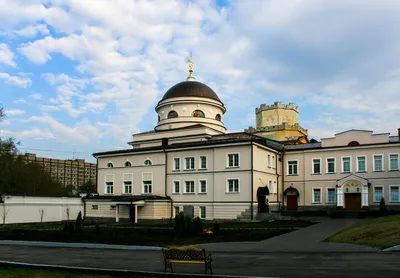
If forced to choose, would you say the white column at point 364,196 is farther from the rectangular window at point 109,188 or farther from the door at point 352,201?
the rectangular window at point 109,188

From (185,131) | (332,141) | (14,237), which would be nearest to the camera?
(14,237)

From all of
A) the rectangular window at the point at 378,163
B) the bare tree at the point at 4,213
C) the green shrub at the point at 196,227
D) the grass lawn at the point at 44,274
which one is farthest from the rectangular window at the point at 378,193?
the bare tree at the point at 4,213

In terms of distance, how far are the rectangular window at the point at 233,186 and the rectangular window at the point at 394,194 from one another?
15.1m

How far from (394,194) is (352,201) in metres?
3.95

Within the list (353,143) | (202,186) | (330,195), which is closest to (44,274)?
(202,186)

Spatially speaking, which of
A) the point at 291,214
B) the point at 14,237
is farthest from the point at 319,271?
the point at 291,214

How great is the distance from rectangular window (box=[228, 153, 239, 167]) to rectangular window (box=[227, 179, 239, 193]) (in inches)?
61.6

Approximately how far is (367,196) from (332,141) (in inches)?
266

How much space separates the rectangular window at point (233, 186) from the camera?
41.3 metres

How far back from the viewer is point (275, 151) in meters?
46.2

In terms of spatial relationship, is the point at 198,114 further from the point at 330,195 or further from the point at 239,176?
the point at 330,195

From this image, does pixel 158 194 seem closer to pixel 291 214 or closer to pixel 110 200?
pixel 110 200

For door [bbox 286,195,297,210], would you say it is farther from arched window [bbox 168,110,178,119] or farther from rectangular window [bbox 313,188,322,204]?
arched window [bbox 168,110,178,119]

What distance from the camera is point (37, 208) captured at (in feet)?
149
